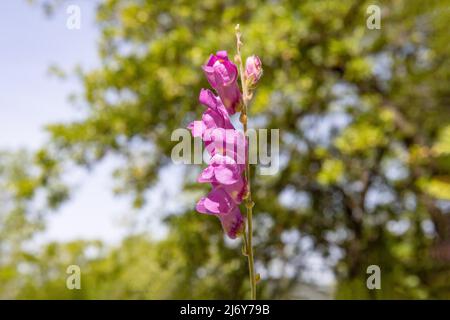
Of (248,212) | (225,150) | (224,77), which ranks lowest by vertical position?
(248,212)

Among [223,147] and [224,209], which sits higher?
[223,147]

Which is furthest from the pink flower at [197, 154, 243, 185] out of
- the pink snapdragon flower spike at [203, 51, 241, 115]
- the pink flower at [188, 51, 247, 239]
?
the pink snapdragon flower spike at [203, 51, 241, 115]

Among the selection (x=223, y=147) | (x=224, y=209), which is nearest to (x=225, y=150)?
(x=223, y=147)

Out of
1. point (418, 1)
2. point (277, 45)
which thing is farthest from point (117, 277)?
point (418, 1)

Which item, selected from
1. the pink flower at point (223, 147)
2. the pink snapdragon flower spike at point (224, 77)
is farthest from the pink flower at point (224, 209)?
the pink snapdragon flower spike at point (224, 77)

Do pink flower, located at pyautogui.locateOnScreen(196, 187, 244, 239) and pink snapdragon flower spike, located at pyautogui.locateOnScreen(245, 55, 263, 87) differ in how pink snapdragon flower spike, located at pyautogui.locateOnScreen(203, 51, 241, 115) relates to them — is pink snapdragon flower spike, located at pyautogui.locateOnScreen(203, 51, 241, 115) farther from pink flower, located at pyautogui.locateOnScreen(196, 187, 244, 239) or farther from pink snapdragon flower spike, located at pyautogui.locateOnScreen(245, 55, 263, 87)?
pink flower, located at pyautogui.locateOnScreen(196, 187, 244, 239)

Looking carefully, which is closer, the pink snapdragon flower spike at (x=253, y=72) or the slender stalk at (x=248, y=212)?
the slender stalk at (x=248, y=212)

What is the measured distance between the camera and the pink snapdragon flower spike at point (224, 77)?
2.80 ft

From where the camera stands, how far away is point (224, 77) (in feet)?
2.80

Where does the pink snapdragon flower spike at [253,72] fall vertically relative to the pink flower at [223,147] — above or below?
above

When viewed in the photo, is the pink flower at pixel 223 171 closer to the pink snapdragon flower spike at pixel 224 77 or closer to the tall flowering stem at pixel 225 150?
the tall flowering stem at pixel 225 150

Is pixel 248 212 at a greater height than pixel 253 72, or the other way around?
pixel 253 72

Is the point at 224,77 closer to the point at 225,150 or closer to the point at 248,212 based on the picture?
the point at 225,150

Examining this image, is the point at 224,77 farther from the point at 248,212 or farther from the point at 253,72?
the point at 248,212
